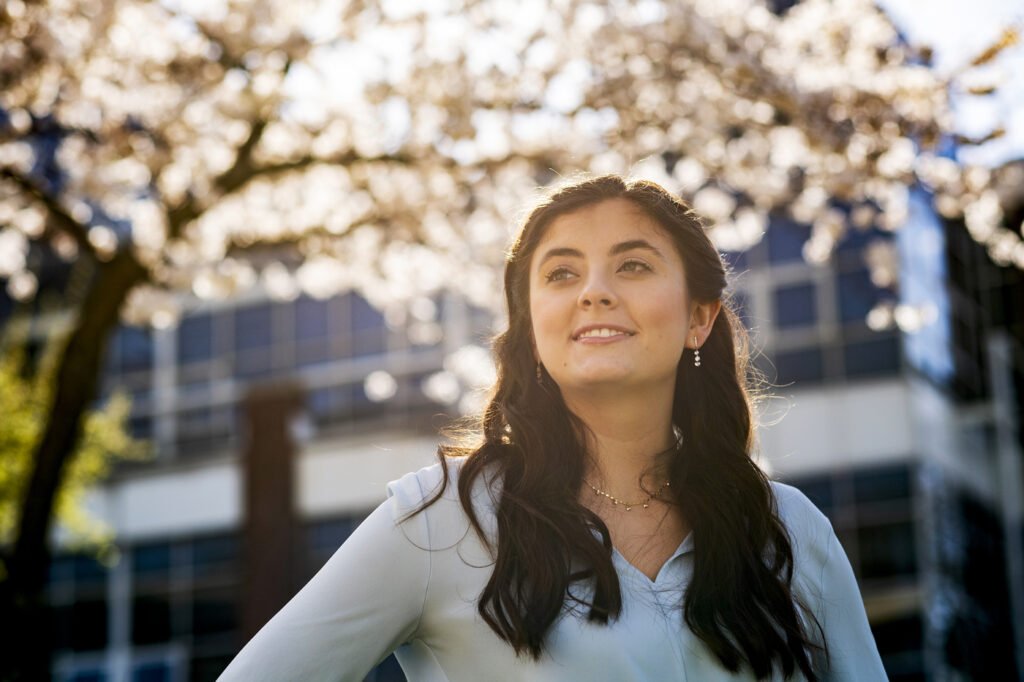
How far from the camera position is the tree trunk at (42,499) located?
8.20m

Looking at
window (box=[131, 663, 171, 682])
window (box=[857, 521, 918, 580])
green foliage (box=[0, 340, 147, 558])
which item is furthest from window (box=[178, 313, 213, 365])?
window (box=[857, 521, 918, 580])

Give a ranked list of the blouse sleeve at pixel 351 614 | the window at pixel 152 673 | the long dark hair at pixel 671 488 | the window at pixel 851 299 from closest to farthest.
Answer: the blouse sleeve at pixel 351 614
the long dark hair at pixel 671 488
the window at pixel 851 299
the window at pixel 152 673

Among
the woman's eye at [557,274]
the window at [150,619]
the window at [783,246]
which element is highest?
the window at [783,246]

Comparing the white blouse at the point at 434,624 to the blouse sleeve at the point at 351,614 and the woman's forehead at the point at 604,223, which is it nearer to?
the blouse sleeve at the point at 351,614

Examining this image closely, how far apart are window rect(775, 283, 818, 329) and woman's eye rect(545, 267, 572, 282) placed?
16994mm

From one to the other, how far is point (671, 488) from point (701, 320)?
15.8 inches

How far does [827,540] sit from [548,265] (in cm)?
78

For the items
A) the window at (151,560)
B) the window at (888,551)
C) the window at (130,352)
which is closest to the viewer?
the window at (888,551)

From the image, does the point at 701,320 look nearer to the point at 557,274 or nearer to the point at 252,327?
the point at 557,274

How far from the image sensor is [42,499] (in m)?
8.27

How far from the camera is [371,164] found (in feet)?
30.1

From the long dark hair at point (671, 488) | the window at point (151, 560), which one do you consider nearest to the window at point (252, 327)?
the window at point (151, 560)

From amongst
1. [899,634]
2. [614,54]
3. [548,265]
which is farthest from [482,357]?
[548,265]

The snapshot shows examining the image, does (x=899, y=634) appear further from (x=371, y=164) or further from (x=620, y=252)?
(x=620, y=252)
